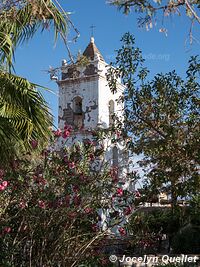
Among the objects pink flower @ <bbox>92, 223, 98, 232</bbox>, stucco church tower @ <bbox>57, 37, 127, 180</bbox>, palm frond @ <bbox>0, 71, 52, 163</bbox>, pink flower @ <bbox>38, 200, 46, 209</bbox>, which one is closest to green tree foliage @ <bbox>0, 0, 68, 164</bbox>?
palm frond @ <bbox>0, 71, 52, 163</bbox>

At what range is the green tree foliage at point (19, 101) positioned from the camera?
18.1ft

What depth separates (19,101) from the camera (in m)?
5.78

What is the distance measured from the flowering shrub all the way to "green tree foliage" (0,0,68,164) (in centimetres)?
32

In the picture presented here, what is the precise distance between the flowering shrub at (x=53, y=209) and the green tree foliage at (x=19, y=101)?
1.05 ft

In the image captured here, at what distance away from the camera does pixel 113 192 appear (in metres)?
6.10

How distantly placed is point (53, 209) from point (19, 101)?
54.7 inches

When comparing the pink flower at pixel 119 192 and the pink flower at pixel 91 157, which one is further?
the pink flower at pixel 91 157

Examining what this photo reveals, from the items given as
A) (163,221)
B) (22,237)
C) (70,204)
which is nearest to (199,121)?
(70,204)

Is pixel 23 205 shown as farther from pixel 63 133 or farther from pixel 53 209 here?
pixel 63 133

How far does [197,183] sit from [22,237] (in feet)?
8.45

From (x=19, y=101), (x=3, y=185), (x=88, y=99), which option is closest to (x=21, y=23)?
(x=19, y=101)

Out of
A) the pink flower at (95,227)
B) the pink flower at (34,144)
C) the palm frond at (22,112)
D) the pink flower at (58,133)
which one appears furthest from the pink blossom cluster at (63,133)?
the pink flower at (95,227)

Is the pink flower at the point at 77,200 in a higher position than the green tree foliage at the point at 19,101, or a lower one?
lower

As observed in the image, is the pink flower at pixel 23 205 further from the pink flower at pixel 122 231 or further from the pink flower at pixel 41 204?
the pink flower at pixel 122 231
